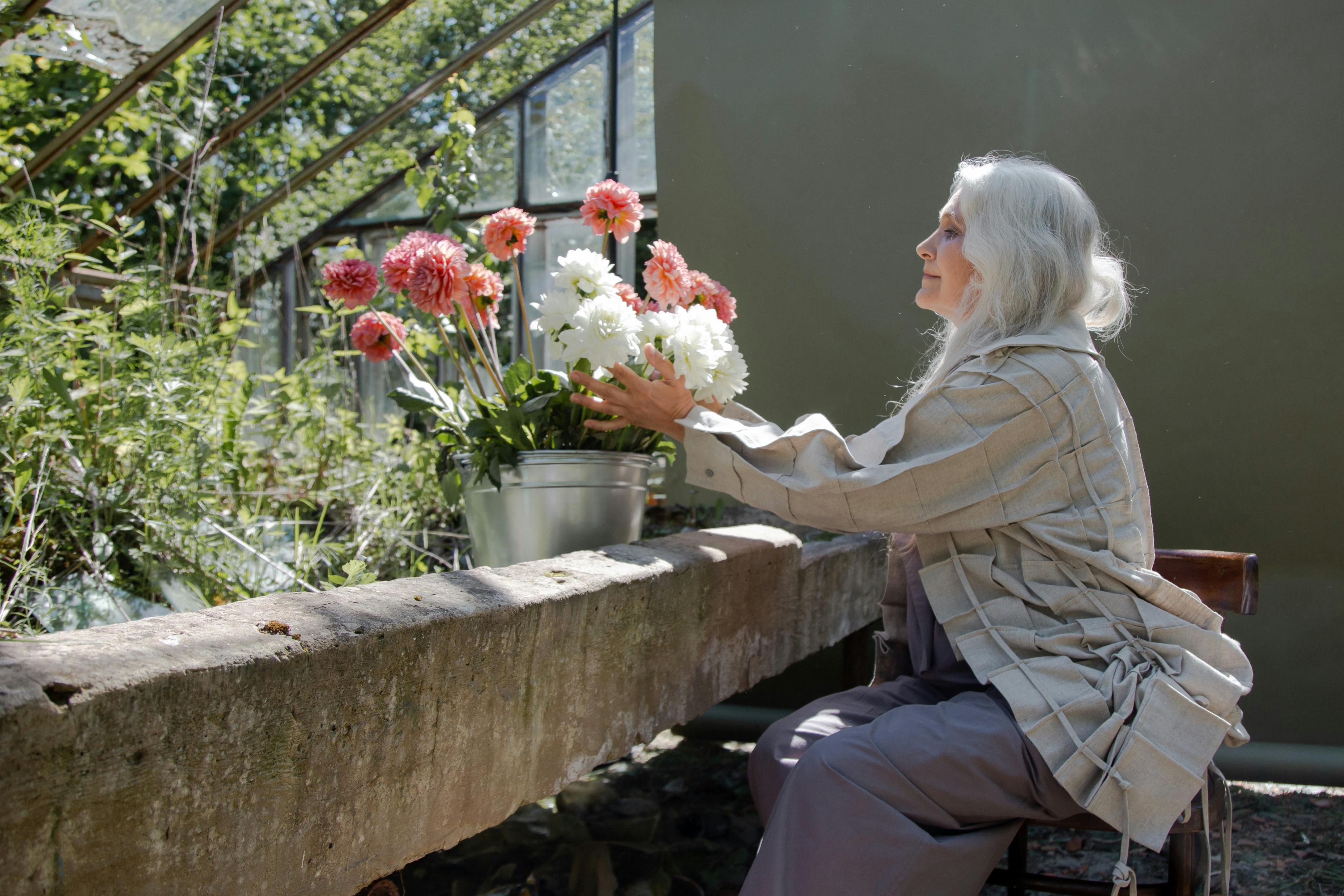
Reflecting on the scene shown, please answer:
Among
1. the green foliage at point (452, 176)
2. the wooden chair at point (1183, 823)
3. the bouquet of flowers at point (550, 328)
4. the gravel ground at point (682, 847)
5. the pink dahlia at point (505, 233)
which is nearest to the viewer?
the wooden chair at point (1183, 823)

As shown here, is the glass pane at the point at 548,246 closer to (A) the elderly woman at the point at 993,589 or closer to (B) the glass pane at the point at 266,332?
(B) the glass pane at the point at 266,332

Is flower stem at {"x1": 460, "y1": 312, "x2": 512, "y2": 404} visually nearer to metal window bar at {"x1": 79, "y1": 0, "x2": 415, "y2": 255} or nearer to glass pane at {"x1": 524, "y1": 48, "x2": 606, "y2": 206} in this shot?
metal window bar at {"x1": 79, "y1": 0, "x2": 415, "y2": 255}

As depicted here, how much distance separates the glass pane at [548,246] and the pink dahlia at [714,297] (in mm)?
3705

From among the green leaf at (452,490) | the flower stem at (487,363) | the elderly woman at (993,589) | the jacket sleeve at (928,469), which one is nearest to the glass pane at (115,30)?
the flower stem at (487,363)

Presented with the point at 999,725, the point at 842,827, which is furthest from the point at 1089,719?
the point at 842,827

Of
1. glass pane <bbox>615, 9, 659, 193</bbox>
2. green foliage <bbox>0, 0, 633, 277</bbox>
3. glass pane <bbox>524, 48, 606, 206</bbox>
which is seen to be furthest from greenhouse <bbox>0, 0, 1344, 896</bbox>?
glass pane <bbox>524, 48, 606, 206</bbox>

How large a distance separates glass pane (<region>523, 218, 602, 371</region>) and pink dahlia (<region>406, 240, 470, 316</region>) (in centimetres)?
393

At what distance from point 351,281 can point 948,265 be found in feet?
4.00

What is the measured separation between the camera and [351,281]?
207 cm

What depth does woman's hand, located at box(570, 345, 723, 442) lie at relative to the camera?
70.5 inches

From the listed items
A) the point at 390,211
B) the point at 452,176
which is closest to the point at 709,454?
the point at 452,176

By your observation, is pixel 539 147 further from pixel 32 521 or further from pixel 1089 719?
pixel 1089 719

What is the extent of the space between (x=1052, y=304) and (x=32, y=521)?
6.01 ft

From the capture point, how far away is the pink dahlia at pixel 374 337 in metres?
2.20
